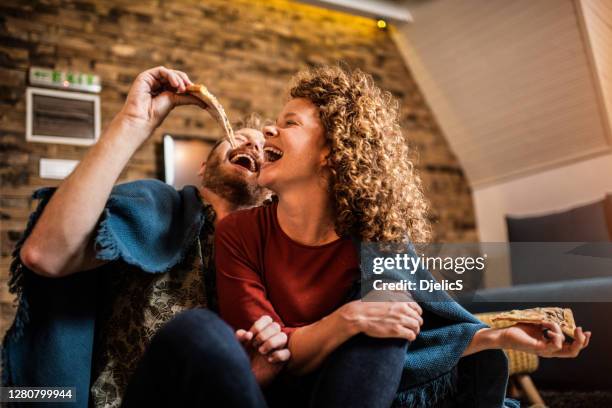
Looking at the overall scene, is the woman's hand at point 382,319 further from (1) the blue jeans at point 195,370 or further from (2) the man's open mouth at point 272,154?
(2) the man's open mouth at point 272,154

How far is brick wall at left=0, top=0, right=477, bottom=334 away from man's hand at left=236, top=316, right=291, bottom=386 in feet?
9.64

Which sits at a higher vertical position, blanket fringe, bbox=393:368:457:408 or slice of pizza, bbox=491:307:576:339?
slice of pizza, bbox=491:307:576:339

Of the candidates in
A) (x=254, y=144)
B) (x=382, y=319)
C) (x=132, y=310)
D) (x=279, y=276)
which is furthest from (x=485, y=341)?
(x=254, y=144)

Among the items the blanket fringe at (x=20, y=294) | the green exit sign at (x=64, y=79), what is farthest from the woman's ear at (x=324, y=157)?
the green exit sign at (x=64, y=79)

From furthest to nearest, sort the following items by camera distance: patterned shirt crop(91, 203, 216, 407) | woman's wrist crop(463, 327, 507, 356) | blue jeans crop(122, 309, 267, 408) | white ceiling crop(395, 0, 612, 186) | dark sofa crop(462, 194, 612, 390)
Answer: white ceiling crop(395, 0, 612, 186) < dark sofa crop(462, 194, 612, 390) < patterned shirt crop(91, 203, 216, 407) < woman's wrist crop(463, 327, 507, 356) < blue jeans crop(122, 309, 267, 408)

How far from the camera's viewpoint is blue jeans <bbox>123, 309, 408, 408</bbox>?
0.77 meters

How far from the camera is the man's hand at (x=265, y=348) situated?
974 millimetres

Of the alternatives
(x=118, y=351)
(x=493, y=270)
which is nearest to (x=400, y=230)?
(x=118, y=351)

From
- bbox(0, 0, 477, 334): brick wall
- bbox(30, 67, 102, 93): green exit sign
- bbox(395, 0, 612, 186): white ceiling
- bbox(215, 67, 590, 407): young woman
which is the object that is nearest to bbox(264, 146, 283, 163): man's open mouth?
bbox(215, 67, 590, 407): young woman

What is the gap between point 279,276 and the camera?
3.76 feet

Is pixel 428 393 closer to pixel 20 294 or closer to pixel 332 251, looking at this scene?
pixel 332 251

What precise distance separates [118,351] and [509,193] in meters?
4.46

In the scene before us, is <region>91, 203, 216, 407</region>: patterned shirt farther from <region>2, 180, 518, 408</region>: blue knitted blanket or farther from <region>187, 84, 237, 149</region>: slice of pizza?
<region>187, 84, 237, 149</region>: slice of pizza

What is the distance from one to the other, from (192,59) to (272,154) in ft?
10.3
